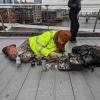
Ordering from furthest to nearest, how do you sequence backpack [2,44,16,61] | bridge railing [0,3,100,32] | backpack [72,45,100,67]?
bridge railing [0,3,100,32] < backpack [2,44,16,61] < backpack [72,45,100,67]

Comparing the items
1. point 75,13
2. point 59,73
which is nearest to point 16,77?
point 59,73

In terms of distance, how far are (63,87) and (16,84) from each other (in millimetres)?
578

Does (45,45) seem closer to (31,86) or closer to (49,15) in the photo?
(31,86)

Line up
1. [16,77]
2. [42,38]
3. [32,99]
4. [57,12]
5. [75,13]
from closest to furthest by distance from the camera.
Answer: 1. [32,99]
2. [16,77]
3. [42,38]
4. [75,13]
5. [57,12]

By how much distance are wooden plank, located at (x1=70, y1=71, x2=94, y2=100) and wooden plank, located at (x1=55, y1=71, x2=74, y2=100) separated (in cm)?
6

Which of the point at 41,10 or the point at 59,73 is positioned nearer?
the point at 59,73

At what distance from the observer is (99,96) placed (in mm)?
2357

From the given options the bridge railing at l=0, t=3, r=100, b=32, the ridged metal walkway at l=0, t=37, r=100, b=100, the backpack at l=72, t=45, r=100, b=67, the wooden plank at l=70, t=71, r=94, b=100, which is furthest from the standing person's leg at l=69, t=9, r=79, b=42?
the wooden plank at l=70, t=71, r=94, b=100

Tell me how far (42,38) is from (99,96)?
149 cm

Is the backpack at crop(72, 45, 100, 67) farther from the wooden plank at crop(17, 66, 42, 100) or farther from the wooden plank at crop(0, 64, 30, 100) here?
the wooden plank at crop(0, 64, 30, 100)

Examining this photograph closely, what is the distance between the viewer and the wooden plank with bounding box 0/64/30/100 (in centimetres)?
239

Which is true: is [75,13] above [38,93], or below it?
above

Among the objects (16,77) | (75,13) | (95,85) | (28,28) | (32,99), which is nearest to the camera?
(32,99)

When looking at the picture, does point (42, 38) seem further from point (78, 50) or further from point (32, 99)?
point (32, 99)
